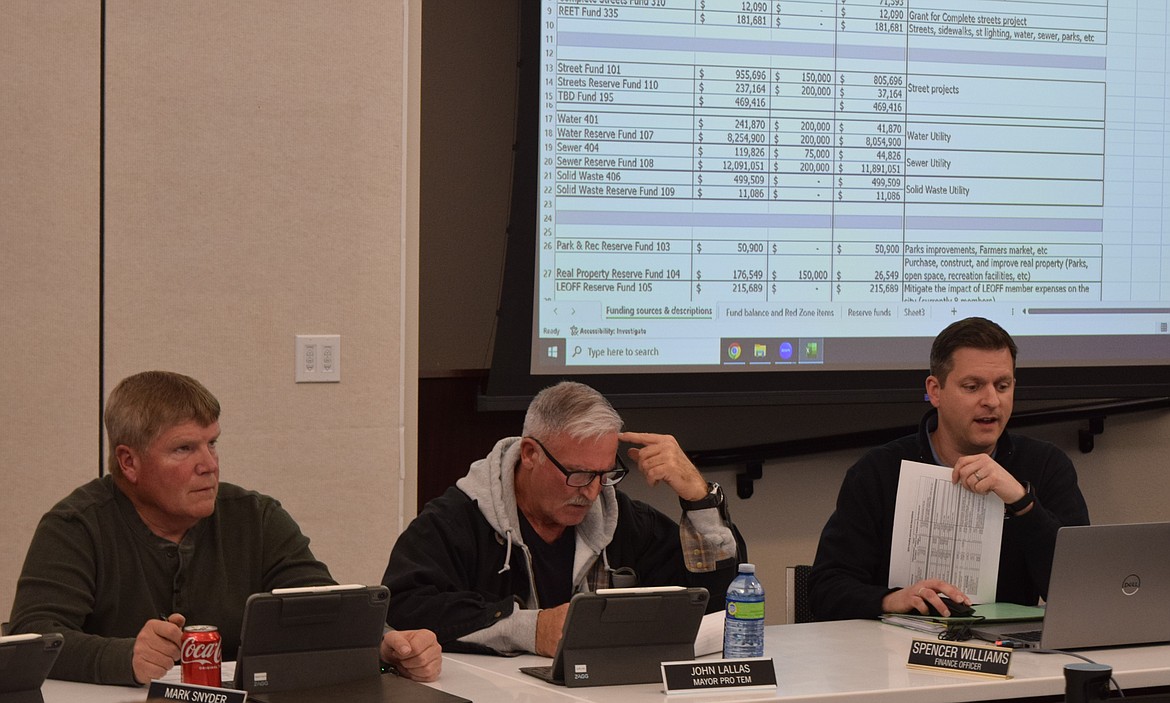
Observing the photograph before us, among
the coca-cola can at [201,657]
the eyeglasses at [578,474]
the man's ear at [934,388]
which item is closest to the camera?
the coca-cola can at [201,657]

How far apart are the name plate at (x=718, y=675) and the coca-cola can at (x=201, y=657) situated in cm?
71

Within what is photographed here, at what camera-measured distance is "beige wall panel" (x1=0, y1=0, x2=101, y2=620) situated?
323 cm

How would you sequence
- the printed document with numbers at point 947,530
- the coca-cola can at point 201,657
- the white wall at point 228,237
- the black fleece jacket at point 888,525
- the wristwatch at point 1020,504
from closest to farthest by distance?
the coca-cola can at point 201,657
the printed document with numbers at point 947,530
the wristwatch at point 1020,504
the black fleece jacket at point 888,525
the white wall at point 228,237

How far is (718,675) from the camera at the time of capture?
7.44 feet

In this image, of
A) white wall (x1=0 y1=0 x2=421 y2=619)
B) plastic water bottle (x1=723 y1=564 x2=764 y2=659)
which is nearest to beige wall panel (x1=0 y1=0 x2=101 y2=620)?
white wall (x1=0 y1=0 x2=421 y2=619)

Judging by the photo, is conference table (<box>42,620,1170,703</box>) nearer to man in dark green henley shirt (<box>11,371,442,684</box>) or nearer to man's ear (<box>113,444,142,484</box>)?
man in dark green henley shirt (<box>11,371,442,684</box>)

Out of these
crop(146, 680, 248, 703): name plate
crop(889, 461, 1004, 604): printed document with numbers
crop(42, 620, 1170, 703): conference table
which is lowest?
crop(42, 620, 1170, 703): conference table

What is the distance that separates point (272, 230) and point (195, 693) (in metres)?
1.71

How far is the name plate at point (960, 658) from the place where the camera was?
2389mm

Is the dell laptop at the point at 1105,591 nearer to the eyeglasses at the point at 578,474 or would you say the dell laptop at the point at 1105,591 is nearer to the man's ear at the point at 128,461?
the eyeglasses at the point at 578,474

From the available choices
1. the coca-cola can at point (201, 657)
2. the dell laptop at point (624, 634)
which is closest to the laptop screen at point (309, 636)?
the coca-cola can at point (201, 657)

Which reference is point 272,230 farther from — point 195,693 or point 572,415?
point 195,693

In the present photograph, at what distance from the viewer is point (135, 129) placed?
3.34 meters

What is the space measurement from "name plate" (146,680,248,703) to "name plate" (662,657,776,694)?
2.24 ft
